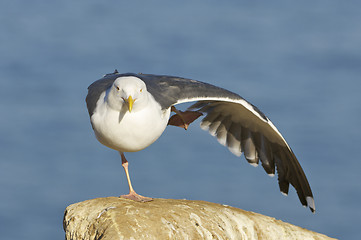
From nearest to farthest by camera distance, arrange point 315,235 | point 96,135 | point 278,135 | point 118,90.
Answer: point 118,90 → point 96,135 → point 315,235 → point 278,135

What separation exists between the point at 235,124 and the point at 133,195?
2484 millimetres

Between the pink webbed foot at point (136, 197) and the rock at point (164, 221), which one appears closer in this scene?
the rock at point (164, 221)

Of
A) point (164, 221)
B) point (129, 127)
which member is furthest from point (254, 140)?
point (164, 221)

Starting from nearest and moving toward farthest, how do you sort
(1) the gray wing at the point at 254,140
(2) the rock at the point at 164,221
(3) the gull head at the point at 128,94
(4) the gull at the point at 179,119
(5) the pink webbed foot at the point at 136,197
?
(2) the rock at the point at 164,221, (3) the gull head at the point at 128,94, (4) the gull at the point at 179,119, (5) the pink webbed foot at the point at 136,197, (1) the gray wing at the point at 254,140

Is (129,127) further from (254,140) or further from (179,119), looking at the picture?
(254,140)

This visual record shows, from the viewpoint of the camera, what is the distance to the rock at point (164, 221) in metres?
8.17

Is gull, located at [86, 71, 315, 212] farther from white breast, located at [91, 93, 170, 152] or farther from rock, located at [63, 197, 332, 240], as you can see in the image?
rock, located at [63, 197, 332, 240]

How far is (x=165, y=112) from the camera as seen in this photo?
913 cm

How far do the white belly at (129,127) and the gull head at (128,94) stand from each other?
0.10m

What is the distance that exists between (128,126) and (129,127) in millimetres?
19

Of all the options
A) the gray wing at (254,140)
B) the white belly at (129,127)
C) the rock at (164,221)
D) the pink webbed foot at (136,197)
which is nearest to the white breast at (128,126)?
the white belly at (129,127)

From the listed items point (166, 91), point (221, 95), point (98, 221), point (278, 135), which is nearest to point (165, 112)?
point (166, 91)

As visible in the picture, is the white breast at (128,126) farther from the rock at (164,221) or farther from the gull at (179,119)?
the rock at (164,221)

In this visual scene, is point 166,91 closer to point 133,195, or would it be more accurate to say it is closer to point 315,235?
point 133,195
